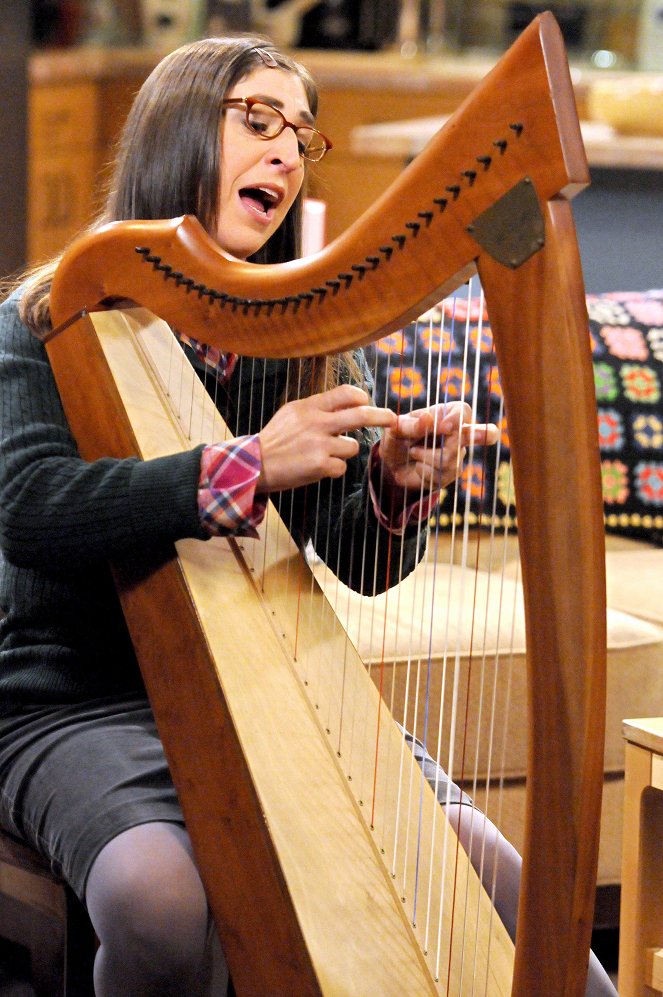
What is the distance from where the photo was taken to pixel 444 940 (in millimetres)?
1054

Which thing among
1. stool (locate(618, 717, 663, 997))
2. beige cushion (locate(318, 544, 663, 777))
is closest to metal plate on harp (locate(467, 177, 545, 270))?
stool (locate(618, 717, 663, 997))

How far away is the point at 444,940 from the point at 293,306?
49 centimetres

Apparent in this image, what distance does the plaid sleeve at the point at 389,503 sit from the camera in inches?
50.4

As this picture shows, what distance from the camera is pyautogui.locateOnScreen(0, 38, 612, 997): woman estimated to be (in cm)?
112

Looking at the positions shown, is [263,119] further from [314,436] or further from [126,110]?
[126,110]

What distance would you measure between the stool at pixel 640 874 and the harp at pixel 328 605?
0.26 meters

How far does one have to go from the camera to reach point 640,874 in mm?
1353

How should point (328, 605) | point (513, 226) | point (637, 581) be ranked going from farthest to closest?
1. point (637, 581)
2. point (328, 605)
3. point (513, 226)

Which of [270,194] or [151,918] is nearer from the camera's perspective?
[151,918]

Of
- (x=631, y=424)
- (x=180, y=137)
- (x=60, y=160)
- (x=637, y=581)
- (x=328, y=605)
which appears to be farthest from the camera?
(x=60, y=160)

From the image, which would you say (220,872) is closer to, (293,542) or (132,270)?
(293,542)

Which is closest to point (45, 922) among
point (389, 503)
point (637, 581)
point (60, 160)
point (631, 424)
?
point (389, 503)

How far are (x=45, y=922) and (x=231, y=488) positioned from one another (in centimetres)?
45

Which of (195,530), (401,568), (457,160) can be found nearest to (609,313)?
(401,568)
